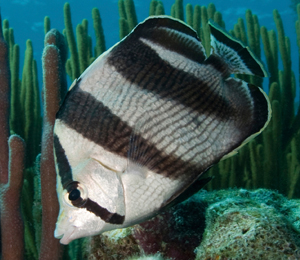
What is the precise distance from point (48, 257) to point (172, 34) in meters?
1.31

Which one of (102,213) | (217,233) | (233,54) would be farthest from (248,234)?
(233,54)

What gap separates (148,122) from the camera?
76 centimetres

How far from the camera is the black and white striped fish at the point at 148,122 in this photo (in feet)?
2.41

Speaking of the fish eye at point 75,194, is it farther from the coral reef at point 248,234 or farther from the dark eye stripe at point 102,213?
the coral reef at point 248,234

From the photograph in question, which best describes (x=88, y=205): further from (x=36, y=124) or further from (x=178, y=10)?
(x=178, y=10)

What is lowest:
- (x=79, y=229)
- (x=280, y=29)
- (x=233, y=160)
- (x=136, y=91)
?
(x=233, y=160)

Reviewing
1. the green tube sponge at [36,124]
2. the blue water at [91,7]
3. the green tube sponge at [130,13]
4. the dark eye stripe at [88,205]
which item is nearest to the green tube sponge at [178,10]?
the green tube sponge at [130,13]

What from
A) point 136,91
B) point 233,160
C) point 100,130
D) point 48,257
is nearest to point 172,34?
point 136,91

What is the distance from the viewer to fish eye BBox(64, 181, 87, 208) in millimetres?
725

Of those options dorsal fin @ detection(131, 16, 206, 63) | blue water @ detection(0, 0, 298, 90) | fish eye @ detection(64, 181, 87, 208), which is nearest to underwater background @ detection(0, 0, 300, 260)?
fish eye @ detection(64, 181, 87, 208)

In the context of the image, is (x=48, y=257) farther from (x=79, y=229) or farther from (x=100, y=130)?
(x=100, y=130)

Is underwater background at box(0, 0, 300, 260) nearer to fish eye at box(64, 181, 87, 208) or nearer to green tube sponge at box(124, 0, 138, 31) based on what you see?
green tube sponge at box(124, 0, 138, 31)

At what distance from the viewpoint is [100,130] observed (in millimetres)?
755

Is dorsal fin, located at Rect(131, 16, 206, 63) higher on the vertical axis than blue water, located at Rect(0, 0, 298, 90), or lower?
lower
